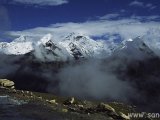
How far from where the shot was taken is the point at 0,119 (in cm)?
19238

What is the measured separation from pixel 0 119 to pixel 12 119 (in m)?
6.67

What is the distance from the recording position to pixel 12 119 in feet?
644
